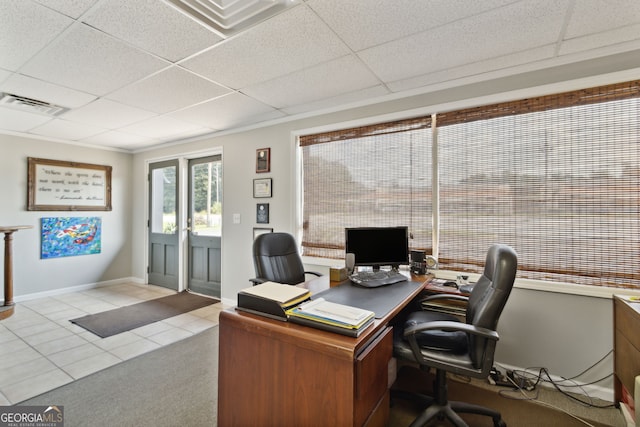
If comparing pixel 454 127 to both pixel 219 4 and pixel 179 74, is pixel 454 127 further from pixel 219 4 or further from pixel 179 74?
pixel 179 74

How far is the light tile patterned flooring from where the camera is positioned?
90.3 inches

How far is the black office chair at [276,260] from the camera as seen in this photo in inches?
103

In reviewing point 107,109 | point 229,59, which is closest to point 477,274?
point 229,59

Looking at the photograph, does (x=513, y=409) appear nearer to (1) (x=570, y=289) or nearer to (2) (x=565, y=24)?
(1) (x=570, y=289)

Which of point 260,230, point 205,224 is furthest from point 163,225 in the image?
point 260,230

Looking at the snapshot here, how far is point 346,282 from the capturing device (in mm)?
2297

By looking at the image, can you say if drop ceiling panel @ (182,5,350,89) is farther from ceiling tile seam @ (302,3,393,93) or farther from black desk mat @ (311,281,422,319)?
black desk mat @ (311,281,422,319)

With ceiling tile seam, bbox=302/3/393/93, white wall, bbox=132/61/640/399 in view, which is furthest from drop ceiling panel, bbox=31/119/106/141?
ceiling tile seam, bbox=302/3/393/93

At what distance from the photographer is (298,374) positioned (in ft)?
4.16

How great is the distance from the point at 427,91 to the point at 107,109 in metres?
3.39

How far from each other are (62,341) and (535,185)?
458 centimetres

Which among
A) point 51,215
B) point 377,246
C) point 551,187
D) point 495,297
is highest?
point 551,187

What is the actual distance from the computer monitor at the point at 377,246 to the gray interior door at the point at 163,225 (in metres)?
3.47

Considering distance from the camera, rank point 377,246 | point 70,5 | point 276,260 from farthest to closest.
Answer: point 276,260 → point 377,246 → point 70,5
